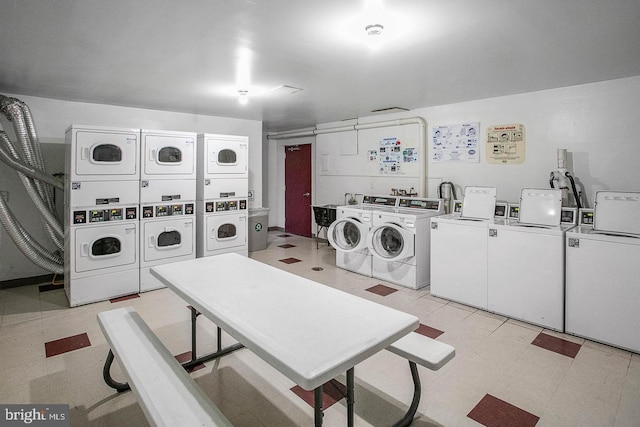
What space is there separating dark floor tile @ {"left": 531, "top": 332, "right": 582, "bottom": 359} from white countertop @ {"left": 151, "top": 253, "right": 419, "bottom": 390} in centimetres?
195

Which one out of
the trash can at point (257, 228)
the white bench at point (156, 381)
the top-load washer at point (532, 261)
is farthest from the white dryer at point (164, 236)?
the top-load washer at point (532, 261)

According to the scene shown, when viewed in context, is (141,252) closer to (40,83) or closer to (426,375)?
(40,83)

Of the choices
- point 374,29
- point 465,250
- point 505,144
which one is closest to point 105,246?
point 374,29

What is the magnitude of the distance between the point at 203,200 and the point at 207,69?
1988 mm

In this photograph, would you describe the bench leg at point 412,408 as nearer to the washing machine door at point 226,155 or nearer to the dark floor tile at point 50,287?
the washing machine door at point 226,155

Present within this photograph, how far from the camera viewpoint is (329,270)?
5.02 meters

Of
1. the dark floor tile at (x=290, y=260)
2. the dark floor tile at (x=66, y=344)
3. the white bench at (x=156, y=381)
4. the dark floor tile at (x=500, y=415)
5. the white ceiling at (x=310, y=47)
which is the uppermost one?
the white ceiling at (x=310, y=47)

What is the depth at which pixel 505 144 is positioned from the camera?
13.8 ft

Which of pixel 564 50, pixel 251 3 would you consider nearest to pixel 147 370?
pixel 251 3

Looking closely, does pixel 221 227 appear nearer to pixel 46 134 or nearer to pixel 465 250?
pixel 46 134

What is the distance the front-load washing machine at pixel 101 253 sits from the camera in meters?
3.65

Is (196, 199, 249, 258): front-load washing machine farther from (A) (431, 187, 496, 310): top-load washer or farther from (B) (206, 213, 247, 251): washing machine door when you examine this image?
(A) (431, 187, 496, 310): top-load washer

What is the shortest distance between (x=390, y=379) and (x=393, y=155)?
3781mm

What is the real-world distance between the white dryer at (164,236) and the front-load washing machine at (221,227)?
8.8 inches
